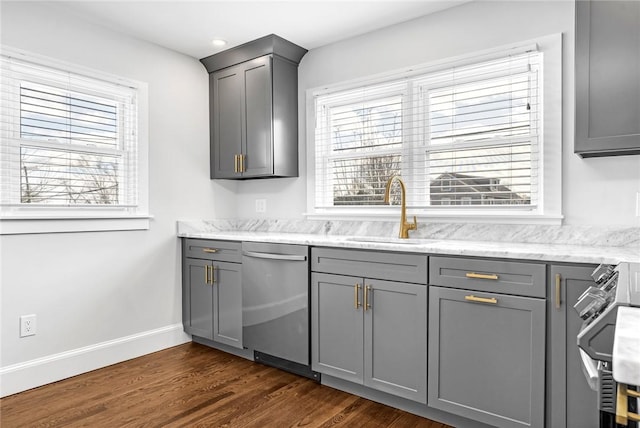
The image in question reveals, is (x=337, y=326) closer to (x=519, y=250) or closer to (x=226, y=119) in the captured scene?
(x=519, y=250)

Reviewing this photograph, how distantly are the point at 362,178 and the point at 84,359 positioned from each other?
94.9 inches

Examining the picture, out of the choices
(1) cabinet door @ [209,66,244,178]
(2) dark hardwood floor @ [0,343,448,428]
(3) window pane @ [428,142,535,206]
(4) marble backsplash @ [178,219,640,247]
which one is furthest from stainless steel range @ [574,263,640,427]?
(1) cabinet door @ [209,66,244,178]

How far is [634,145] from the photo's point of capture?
1.91 metres

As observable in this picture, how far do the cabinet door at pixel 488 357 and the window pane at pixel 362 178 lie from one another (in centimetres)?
117

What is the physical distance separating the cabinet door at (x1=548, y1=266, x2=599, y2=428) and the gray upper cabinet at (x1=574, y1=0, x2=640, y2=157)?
0.66 m

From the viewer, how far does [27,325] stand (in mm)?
2703

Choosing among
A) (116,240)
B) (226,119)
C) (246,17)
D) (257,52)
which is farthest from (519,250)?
(116,240)

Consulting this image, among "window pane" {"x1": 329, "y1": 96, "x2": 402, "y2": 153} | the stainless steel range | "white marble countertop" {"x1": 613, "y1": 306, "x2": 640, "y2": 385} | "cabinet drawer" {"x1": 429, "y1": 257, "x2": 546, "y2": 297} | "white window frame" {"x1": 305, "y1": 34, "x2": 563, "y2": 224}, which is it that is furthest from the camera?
"window pane" {"x1": 329, "y1": 96, "x2": 402, "y2": 153}

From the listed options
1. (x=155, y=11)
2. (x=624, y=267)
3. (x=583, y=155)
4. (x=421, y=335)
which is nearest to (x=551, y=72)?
(x=583, y=155)

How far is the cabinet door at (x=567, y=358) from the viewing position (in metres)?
1.83

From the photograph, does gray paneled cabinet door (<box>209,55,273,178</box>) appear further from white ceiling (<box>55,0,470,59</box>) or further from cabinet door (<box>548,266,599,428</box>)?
cabinet door (<box>548,266,599,428</box>)

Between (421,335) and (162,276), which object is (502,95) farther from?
(162,276)

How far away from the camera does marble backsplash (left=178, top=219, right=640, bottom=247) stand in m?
2.28

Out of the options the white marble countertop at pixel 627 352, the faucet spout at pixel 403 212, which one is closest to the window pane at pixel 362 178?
the faucet spout at pixel 403 212
